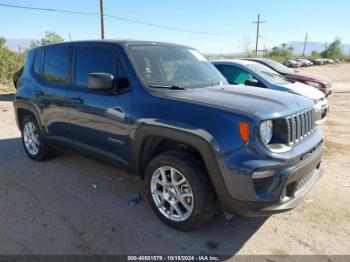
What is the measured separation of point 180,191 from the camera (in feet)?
10.7

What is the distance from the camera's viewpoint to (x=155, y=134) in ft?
10.6

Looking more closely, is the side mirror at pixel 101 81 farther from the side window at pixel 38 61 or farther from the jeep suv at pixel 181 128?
the side window at pixel 38 61

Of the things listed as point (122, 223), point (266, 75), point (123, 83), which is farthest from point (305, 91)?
point (122, 223)

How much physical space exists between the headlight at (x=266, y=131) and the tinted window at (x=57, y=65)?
2784 millimetres

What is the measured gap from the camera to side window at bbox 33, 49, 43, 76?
5.02 metres

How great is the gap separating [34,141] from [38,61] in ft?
4.35

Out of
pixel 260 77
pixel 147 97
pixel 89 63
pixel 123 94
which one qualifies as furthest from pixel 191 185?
pixel 260 77

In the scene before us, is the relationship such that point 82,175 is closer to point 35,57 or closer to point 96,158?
point 96,158

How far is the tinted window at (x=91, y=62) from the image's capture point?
383 cm

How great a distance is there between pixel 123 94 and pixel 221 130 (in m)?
1.30

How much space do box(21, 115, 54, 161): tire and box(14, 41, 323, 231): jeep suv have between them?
0.51 metres

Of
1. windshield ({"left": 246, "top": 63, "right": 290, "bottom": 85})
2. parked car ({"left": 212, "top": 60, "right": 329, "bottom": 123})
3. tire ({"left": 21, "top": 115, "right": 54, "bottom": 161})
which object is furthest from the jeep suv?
windshield ({"left": 246, "top": 63, "right": 290, "bottom": 85})

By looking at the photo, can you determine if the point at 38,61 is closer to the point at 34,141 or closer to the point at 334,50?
the point at 34,141

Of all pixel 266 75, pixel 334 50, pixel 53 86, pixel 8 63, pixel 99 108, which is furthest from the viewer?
pixel 334 50
